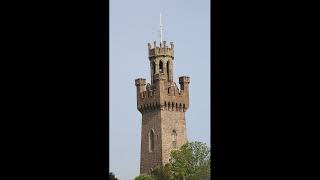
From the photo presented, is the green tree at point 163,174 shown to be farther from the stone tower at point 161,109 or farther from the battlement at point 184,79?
the battlement at point 184,79

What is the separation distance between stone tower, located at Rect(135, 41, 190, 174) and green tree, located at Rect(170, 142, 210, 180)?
9735mm

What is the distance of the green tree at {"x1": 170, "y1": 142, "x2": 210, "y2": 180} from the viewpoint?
49.2 meters

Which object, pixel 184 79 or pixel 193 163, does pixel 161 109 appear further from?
pixel 193 163

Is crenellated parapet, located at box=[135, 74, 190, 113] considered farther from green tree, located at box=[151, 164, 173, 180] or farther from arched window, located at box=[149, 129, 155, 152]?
green tree, located at box=[151, 164, 173, 180]

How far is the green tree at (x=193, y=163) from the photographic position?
161 ft

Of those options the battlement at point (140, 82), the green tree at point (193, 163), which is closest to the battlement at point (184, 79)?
the battlement at point (140, 82)

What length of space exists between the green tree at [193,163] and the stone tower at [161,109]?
974 cm

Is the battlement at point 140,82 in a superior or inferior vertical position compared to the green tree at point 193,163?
superior

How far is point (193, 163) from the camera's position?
49781 mm

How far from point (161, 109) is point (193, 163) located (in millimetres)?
14100

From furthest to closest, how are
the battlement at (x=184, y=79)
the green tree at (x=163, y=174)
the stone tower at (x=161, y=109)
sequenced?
the battlement at (x=184, y=79) < the stone tower at (x=161, y=109) < the green tree at (x=163, y=174)
